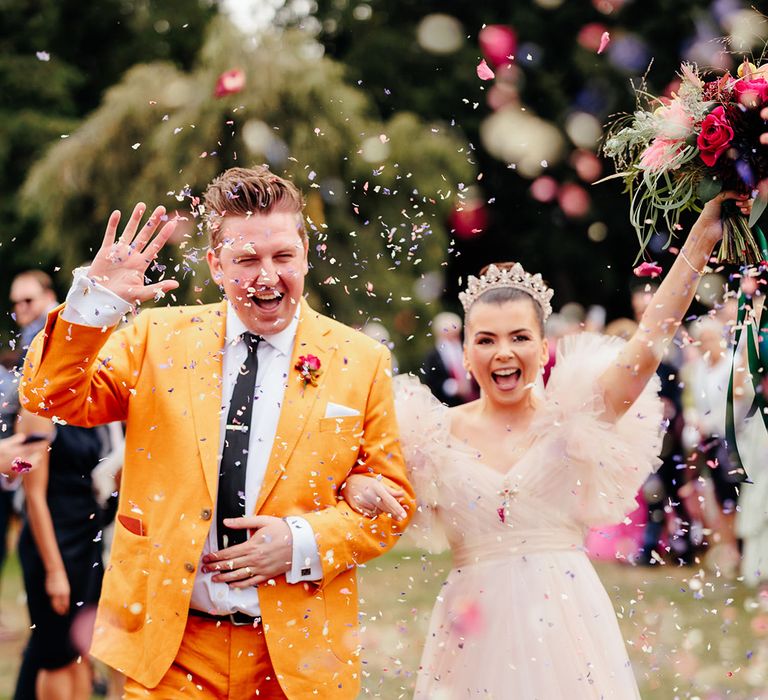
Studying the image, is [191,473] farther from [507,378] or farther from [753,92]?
[753,92]

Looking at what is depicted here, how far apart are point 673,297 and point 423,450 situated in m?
1.11

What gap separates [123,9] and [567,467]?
57.9 feet

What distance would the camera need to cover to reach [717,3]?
17.9 m

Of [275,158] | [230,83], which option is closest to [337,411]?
[230,83]

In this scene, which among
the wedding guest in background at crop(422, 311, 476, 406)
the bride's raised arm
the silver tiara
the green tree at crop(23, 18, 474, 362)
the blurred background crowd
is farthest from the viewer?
the green tree at crop(23, 18, 474, 362)

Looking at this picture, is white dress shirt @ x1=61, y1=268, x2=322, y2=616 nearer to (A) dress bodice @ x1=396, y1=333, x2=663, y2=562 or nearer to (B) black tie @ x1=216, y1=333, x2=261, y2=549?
(B) black tie @ x1=216, y1=333, x2=261, y2=549

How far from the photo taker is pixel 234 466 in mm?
3643

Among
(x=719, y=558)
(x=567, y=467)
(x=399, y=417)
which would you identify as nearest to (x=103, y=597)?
(x=399, y=417)

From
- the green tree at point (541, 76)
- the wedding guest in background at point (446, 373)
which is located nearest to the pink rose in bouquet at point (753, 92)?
the wedding guest in background at point (446, 373)

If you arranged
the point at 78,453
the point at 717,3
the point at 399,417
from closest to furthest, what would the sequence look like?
the point at 399,417 → the point at 78,453 → the point at 717,3

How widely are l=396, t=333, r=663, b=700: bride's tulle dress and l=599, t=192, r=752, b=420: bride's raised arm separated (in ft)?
0.94

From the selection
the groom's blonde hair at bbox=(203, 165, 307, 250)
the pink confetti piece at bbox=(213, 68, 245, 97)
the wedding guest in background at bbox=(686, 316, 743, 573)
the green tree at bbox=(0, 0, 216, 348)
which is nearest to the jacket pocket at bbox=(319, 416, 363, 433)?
the groom's blonde hair at bbox=(203, 165, 307, 250)

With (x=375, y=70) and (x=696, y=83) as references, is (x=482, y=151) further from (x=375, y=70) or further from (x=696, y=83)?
(x=696, y=83)

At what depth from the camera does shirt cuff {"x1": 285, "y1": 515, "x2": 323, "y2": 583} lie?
3.58 meters
